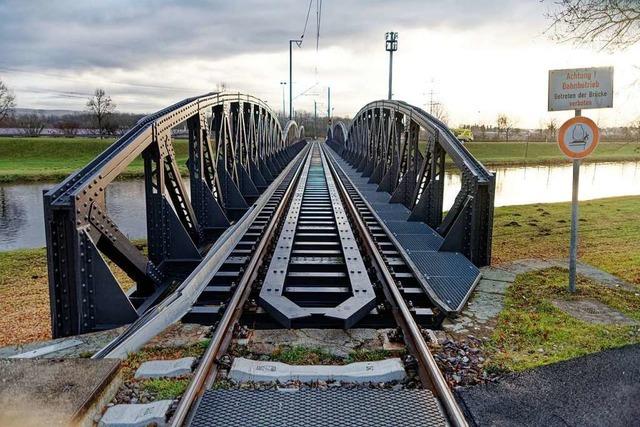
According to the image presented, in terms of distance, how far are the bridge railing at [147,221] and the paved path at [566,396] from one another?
11.0ft

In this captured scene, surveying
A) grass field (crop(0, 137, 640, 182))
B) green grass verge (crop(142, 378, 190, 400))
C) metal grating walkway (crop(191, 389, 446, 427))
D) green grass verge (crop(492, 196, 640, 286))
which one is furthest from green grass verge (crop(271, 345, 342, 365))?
grass field (crop(0, 137, 640, 182))

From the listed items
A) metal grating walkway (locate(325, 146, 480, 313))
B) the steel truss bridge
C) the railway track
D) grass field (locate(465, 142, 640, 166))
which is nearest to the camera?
the railway track

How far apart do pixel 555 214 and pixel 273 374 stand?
1335 cm

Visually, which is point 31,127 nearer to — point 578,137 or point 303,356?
point 578,137

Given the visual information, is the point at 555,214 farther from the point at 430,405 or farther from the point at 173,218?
the point at 430,405

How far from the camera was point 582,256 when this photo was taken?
8477 mm

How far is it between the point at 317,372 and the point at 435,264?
347 centimetres

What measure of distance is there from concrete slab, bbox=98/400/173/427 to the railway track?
133mm

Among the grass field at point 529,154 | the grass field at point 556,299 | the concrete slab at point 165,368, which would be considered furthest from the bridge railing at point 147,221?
the grass field at point 529,154

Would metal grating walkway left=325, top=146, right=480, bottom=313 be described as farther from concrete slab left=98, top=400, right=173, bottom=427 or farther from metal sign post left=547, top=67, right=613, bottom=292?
concrete slab left=98, top=400, right=173, bottom=427

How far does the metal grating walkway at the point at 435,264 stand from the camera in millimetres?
5590

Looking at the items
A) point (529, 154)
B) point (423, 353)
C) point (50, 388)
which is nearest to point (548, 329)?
point (423, 353)

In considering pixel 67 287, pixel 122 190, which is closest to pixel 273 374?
pixel 67 287

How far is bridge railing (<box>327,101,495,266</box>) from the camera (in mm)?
7098
